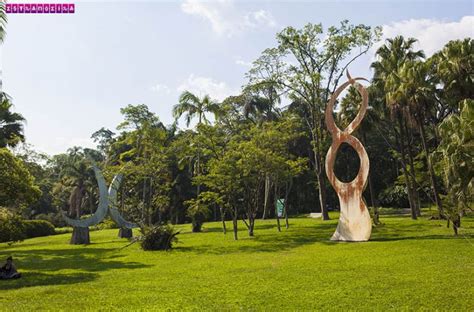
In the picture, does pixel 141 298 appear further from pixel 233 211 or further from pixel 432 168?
pixel 432 168

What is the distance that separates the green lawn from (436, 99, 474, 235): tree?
143 centimetres

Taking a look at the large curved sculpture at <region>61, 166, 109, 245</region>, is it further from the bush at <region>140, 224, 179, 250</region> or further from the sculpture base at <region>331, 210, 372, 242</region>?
the sculpture base at <region>331, 210, 372, 242</region>

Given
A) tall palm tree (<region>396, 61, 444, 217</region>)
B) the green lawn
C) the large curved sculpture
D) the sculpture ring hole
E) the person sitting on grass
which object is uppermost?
tall palm tree (<region>396, 61, 444, 217</region>)

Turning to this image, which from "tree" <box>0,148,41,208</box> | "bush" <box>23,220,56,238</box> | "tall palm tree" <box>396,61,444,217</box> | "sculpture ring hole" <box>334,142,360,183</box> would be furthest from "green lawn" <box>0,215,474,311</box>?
"sculpture ring hole" <box>334,142,360,183</box>

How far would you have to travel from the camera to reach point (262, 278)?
11.3m

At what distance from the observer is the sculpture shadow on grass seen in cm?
1214

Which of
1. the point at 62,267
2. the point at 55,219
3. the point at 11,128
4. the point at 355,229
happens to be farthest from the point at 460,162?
the point at 55,219

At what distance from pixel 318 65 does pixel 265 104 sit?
10590 mm

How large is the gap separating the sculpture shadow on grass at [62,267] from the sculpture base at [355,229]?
29.7 feet

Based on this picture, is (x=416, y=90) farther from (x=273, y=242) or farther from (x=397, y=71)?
(x=273, y=242)

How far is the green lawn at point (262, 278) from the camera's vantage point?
28.2 ft

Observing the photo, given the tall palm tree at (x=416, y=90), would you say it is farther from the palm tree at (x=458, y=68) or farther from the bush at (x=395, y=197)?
the bush at (x=395, y=197)

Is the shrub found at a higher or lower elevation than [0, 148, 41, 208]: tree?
lower

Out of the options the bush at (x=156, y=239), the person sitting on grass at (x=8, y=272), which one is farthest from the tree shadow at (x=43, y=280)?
the bush at (x=156, y=239)
